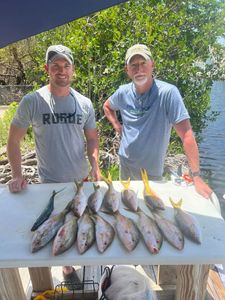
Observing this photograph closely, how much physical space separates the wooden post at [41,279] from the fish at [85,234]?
86cm

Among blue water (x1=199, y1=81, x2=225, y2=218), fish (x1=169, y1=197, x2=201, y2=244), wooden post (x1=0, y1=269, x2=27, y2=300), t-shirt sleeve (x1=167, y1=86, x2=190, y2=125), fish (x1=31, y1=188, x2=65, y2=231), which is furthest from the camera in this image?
blue water (x1=199, y1=81, x2=225, y2=218)

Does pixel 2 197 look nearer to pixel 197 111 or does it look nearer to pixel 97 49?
pixel 97 49

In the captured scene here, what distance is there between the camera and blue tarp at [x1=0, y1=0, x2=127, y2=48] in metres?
1.53

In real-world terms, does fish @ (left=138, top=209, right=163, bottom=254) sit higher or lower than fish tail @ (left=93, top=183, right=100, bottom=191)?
lower

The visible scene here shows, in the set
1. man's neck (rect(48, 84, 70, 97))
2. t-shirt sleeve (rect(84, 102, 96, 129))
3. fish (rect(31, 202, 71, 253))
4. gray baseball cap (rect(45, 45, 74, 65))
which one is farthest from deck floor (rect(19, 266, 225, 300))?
gray baseball cap (rect(45, 45, 74, 65))

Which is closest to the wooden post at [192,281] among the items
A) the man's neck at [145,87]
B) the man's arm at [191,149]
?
the man's arm at [191,149]

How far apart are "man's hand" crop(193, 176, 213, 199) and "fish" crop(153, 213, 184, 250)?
1.54 ft

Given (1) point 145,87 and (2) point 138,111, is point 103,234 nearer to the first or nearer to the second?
(2) point 138,111

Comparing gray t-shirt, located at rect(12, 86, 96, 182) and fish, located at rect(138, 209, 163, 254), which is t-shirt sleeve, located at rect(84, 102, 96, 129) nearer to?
gray t-shirt, located at rect(12, 86, 96, 182)

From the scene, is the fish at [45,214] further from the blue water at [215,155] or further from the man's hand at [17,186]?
the blue water at [215,155]

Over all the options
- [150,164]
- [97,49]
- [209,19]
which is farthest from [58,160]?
[209,19]

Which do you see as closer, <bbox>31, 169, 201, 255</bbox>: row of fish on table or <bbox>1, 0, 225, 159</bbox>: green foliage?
<bbox>31, 169, 201, 255</bbox>: row of fish on table

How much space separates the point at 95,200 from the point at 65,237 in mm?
395

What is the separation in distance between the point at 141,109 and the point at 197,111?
2931mm
